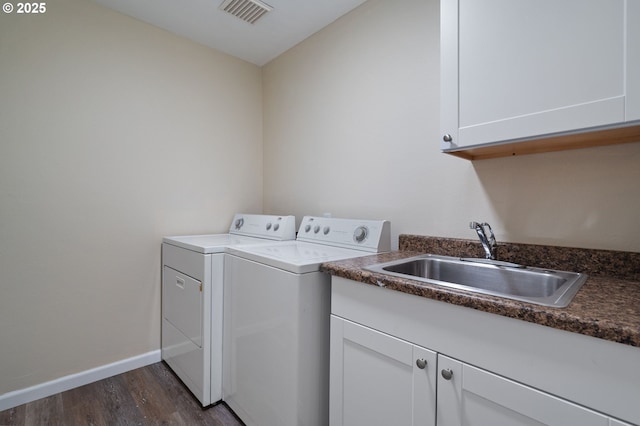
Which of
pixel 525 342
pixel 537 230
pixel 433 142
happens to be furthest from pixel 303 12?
pixel 525 342

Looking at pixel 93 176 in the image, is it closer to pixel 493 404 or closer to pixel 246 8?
pixel 246 8

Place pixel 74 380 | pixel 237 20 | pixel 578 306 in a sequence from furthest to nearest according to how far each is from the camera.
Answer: pixel 237 20
pixel 74 380
pixel 578 306

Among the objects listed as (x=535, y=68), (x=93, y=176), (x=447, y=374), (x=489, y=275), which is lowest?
(x=447, y=374)

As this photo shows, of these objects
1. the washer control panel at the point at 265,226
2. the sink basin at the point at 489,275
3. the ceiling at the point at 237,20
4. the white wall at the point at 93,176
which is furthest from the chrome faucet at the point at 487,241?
the white wall at the point at 93,176

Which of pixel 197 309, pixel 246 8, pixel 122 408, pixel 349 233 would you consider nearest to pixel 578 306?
pixel 349 233

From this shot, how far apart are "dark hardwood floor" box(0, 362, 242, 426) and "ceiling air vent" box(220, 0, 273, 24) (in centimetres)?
237

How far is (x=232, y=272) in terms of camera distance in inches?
62.1

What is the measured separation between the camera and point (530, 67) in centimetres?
95

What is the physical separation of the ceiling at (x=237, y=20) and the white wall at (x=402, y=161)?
0.10 metres

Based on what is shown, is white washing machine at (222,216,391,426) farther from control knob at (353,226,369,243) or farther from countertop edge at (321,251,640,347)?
countertop edge at (321,251,640,347)

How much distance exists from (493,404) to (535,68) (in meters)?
1.00

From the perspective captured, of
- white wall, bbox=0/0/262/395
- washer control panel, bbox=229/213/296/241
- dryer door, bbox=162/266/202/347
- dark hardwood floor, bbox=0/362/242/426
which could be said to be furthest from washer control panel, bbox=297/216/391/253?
dark hardwood floor, bbox=0/362/242/426

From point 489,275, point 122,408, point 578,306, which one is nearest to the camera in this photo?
point 578,306

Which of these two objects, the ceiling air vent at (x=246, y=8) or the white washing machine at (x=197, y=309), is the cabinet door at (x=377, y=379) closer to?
the white washing machine at (x=197, y=309)
